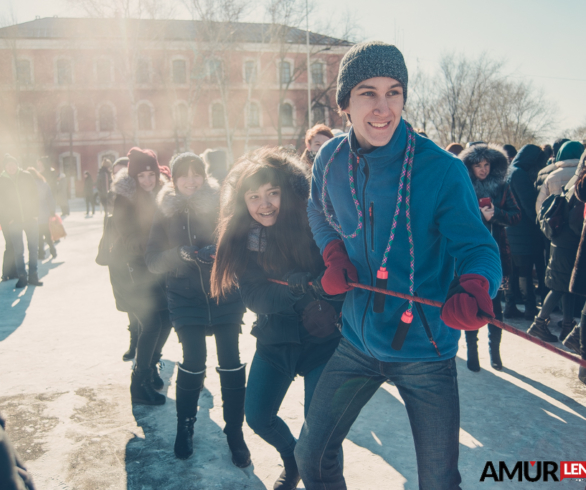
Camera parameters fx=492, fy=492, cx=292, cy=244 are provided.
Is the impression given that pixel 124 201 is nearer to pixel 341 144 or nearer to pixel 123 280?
pixel 123 280

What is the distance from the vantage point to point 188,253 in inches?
119

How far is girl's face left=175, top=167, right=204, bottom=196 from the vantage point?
11.1 ft

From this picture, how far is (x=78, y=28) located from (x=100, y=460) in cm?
3082

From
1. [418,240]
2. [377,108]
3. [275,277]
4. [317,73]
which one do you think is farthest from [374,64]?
[317,73]

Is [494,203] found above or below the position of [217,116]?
below

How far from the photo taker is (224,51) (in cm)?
2542

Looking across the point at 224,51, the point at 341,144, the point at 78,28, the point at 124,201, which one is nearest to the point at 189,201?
the point at 124,201

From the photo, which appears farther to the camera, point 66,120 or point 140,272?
point 66,120

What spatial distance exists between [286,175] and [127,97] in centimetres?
3357

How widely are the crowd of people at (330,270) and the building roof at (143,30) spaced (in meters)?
23.2

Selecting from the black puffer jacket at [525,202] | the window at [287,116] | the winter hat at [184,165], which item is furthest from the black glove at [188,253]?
the window at [287,116]

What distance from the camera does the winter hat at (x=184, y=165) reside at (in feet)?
11.2

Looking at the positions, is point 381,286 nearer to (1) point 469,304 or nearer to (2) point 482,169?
(1) point 469,304

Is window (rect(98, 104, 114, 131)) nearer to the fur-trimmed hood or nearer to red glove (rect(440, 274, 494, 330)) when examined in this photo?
the fur-trimmed hood
